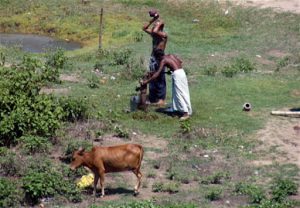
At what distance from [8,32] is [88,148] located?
13.7 metres

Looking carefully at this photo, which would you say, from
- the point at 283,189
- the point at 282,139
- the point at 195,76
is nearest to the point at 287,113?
the point at 282,139

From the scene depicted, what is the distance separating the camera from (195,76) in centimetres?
1822

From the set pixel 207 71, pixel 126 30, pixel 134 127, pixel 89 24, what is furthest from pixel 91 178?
pixel 89 24

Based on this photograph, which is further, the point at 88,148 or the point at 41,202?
the point at 88,148

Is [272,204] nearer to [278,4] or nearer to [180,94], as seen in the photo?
[180,94]

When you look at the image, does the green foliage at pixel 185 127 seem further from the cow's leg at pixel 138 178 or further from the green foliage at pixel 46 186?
the green foliage at pixel 46 186

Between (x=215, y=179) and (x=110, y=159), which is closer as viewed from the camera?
(x=110, y=159)

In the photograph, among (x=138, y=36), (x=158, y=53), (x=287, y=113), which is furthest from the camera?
(x=138, y=36)

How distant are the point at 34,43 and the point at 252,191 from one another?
1386cm

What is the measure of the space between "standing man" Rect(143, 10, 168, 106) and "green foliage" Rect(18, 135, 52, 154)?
127 inches

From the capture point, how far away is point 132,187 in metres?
12.1

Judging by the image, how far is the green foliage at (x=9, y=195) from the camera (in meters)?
11.2

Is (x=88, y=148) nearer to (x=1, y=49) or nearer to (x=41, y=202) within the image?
(x=41, y=202)

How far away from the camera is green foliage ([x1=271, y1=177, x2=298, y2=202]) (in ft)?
37.9
